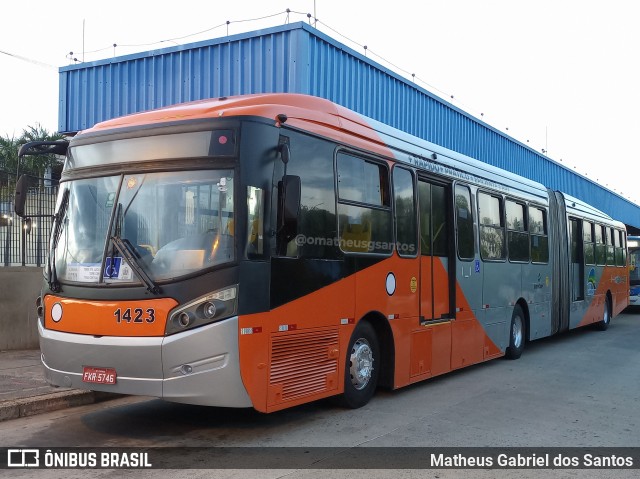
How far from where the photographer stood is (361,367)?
7.56 meters

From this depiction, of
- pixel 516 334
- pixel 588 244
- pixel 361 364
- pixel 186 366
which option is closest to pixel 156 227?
pixel 186 366

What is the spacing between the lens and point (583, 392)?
29.5 ft

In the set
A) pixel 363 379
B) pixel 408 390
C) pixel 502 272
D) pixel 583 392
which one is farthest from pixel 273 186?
pixel 502 272

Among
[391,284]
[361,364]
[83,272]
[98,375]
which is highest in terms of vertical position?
[83,272]

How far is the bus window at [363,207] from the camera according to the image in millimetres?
7402

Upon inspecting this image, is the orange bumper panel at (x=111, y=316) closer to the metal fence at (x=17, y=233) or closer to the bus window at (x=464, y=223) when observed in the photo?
the metal fence at (x=17, y=233)

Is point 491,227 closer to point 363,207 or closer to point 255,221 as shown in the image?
point 363,207

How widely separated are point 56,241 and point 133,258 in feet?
3.81

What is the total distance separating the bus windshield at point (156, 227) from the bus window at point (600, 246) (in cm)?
1430

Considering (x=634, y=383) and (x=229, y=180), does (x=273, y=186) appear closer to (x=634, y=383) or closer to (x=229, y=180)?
(x=229, y=180)

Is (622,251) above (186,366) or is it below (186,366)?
above

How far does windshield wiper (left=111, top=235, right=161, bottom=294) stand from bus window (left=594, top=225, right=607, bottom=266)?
14700 mm

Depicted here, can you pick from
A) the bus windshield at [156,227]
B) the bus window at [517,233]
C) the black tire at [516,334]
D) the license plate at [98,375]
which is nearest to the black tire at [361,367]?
the bus windshield at [156,227]

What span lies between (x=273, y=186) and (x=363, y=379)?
2711mm
